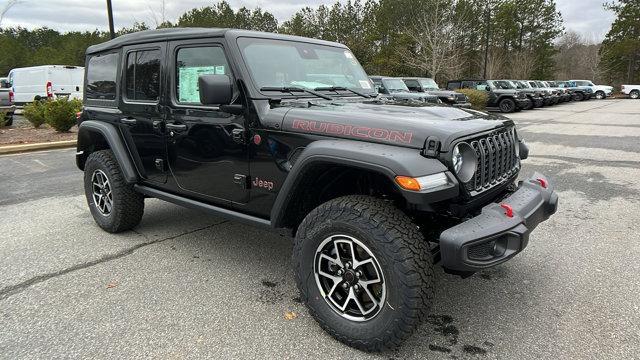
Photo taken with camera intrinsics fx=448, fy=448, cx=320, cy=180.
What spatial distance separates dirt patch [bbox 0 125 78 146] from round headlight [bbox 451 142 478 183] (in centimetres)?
1051

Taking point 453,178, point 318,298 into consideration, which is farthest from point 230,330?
point 453,178

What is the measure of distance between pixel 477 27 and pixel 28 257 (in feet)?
172

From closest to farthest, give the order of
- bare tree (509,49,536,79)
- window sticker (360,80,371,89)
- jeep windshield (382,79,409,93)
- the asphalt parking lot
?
the asphalt parking lot, window sticker (360,80,371,89), jeep windshield (382,79,409,93), bare tree (509,49,536,79)

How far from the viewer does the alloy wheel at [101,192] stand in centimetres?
439

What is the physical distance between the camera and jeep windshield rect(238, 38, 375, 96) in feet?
10.5

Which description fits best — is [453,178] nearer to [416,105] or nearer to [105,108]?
[416,105]

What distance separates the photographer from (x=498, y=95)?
70.6 feet

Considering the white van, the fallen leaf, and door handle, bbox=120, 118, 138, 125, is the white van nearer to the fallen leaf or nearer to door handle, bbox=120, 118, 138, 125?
door handle, bbox=120, 118, 138, 125

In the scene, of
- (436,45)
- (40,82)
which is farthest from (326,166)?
(436,45)

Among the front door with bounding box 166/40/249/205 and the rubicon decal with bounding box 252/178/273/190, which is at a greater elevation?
the front door with bounding box 166/40/249/205

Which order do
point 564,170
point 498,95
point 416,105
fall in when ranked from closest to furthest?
point 416,105 < point 564,170 < point 498,95

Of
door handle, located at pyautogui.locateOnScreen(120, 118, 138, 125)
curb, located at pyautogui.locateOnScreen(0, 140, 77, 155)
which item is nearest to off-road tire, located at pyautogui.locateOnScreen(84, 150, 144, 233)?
door handle, located at pyautogui.locateOnScreen(120, 118, 138, 125)

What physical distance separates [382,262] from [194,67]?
2143mm

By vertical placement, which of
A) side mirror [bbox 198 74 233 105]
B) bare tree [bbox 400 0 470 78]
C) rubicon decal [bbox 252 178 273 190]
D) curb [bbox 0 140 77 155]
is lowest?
curb [bbox 0 140 77 155]
